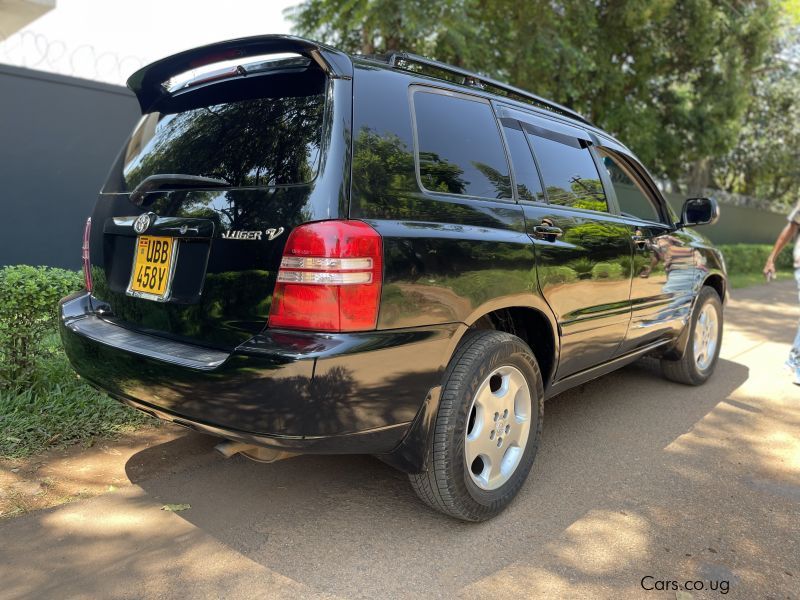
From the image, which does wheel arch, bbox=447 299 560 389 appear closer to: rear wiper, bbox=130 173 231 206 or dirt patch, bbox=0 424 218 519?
rear wiper, bbox=130 173 231 206

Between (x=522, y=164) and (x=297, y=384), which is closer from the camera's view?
(x=297, y=384)

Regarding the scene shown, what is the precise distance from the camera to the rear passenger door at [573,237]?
312cm

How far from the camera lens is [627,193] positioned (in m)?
4.03

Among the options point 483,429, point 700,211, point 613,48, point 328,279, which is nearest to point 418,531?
point 483,429

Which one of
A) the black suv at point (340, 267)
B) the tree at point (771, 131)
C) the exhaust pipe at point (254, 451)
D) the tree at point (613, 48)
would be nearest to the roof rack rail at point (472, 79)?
the black suv at point (340, 267)

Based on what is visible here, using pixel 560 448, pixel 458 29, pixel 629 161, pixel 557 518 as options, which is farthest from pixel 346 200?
pixel 458 29

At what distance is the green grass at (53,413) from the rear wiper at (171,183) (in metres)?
1.51

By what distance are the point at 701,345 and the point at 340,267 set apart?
12.9 feet

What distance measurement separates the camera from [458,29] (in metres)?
8.32

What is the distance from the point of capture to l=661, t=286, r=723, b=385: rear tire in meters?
4.96

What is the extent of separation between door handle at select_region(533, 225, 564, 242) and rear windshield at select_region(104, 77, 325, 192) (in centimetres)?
119

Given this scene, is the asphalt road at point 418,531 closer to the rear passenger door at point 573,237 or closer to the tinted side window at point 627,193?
the rear passenger door at point 573,237

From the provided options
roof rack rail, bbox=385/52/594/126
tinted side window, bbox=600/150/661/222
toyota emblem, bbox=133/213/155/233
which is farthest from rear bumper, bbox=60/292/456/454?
tinted side window, bbox=600/150/661/222

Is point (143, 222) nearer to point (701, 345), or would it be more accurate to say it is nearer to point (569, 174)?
point (569, 174)
